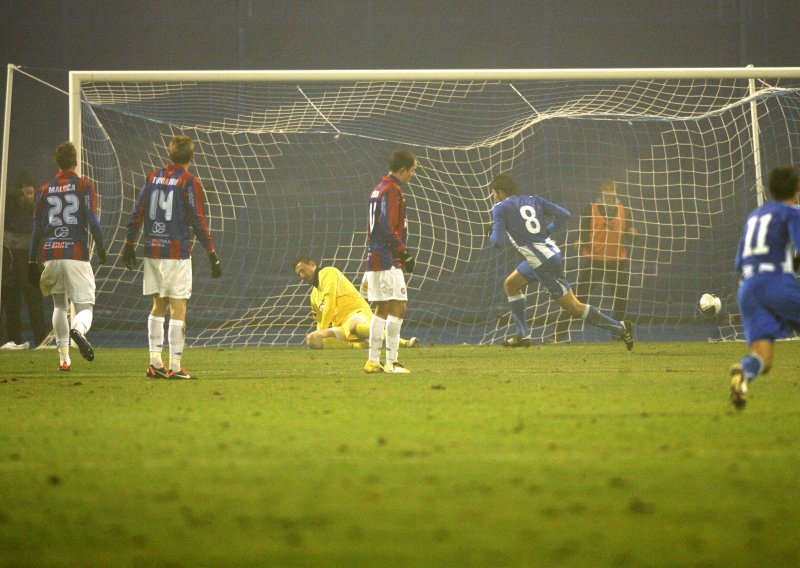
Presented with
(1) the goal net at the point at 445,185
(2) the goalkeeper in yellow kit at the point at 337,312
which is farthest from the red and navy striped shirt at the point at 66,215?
(1) the goal net at the point at 445,185

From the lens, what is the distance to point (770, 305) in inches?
231

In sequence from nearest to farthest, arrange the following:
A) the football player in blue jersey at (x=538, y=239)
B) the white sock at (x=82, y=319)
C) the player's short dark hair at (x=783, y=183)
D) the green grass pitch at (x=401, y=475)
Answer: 1. the green grass pitch at (x=401, y=475)
2. the player's short dark hair at (x=783, y=183)
3. the white sock at (x=82, y=319)
4. the football player in blue jersey at (x=538, y=239)

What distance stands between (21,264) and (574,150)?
30.1 ft

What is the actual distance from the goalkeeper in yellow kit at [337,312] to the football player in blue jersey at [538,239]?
169 cm

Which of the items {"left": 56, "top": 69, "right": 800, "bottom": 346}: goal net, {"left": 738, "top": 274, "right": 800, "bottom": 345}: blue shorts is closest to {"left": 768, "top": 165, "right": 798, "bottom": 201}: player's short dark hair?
{"left": 738, "top": 274, "right": 800, "bottom": 345}: blue shorts

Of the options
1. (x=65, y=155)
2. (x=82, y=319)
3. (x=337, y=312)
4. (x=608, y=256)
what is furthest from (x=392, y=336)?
(x=608, y=256)

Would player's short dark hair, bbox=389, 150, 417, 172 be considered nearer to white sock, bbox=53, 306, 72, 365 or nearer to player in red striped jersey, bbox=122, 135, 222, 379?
player in red striped jersey, bbox=122, 135, 222, 379

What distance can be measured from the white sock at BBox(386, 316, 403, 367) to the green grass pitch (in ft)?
4.18

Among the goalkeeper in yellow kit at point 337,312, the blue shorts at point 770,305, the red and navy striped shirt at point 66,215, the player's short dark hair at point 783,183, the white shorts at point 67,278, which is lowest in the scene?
the goalkeeper in yellow kit at point 337,312

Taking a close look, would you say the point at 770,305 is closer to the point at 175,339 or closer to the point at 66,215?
the point at 175,339

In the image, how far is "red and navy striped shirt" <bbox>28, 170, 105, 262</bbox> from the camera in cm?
919

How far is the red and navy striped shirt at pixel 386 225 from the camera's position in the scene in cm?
866

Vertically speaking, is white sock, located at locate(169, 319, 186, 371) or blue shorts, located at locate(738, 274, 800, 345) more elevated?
blue shorts, located at locate(738, 274, 800, 345)

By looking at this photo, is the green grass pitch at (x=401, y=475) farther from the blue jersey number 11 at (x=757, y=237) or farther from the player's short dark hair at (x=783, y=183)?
the player's short dark hair at (x=783, y=183)
